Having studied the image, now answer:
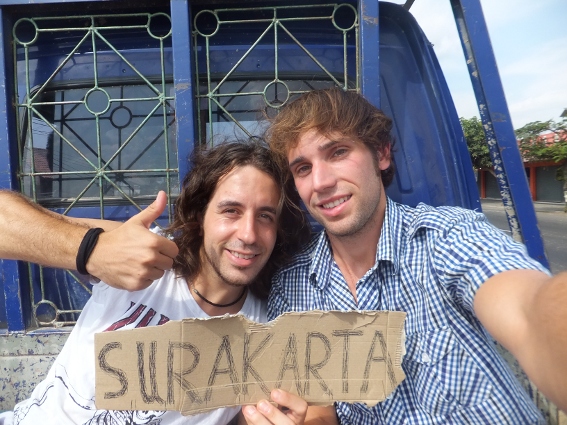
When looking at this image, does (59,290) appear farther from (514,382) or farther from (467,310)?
(514,382)

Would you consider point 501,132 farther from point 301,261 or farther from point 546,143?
point 546,143

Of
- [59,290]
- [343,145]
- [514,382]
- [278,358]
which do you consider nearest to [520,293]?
[514,382]

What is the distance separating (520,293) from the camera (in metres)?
1.00

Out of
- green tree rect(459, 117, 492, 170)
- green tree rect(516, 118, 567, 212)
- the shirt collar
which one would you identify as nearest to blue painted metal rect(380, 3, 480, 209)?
the shirt collar

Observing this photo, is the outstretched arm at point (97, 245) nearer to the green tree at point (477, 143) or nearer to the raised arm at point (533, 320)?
the raised arm at point (533, 320)

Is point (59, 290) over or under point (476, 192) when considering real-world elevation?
under

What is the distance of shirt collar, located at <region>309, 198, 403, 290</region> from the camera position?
143cm

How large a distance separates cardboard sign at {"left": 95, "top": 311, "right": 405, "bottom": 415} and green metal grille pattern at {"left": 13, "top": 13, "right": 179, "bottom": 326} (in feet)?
2.78

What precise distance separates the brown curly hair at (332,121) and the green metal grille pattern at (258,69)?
0.92 feet

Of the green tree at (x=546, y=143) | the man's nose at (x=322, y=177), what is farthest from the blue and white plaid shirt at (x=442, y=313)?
the green tree at (x=546, y=143)

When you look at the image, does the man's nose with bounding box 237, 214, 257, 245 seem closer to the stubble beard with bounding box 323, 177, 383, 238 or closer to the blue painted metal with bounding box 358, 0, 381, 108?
the stubble beard with bounding box 323, 177, 383, 238

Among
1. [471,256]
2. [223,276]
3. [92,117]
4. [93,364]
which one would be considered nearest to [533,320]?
[471,256]

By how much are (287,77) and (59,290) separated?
5.12 feet

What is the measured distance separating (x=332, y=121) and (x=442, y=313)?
82cm
